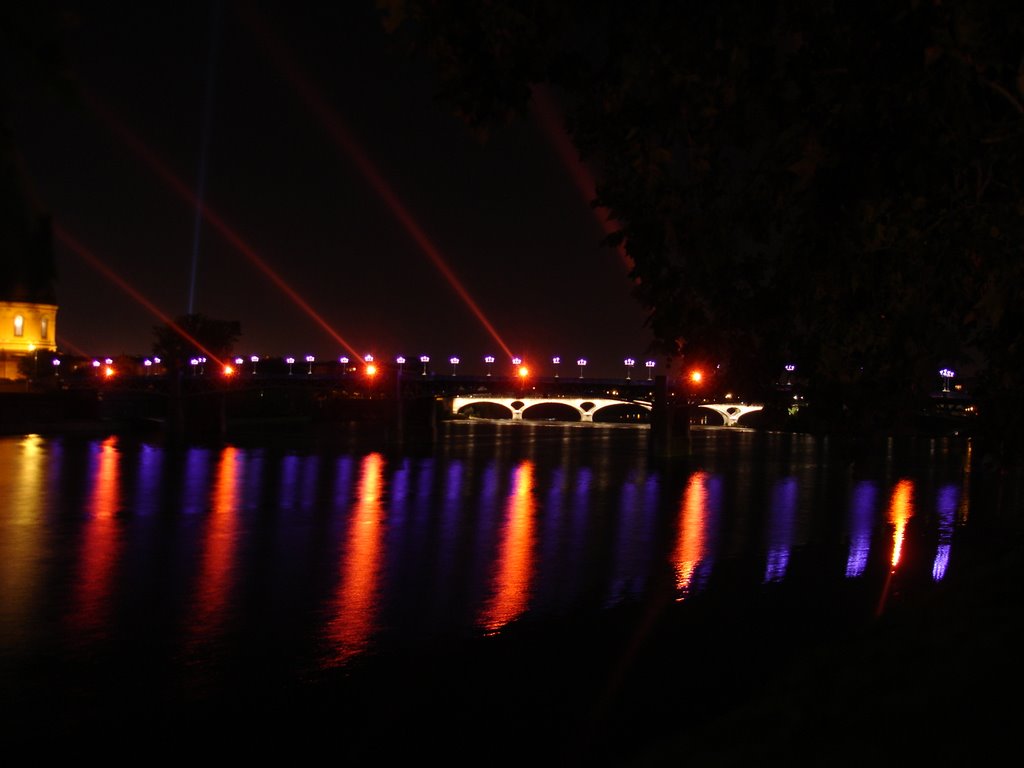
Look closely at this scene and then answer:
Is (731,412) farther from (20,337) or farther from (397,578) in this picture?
(397,578)

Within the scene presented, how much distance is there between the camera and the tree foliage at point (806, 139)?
714 cm

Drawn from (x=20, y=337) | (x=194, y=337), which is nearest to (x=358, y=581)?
(x=20, y=337)

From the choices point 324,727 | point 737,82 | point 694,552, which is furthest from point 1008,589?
point 694,552

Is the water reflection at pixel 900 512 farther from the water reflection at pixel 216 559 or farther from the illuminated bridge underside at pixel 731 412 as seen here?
the illuminated bridge underside at pixel 731 412

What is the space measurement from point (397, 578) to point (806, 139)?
533 inches

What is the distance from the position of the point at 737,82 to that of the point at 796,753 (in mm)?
4546

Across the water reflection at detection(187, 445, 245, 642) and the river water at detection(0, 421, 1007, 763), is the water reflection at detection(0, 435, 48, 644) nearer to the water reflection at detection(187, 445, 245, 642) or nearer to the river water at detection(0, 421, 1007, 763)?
the river water at detection(0, 421, 1007, 763)

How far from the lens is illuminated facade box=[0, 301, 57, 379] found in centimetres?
9831

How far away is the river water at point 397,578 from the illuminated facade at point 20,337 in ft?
188

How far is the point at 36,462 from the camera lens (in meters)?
46.8

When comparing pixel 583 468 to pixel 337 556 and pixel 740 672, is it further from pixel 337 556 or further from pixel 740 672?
pixel 740 672

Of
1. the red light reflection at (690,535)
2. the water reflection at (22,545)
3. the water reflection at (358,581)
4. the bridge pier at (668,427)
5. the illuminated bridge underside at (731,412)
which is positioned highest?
the illuminated bridge underside at (731,412)

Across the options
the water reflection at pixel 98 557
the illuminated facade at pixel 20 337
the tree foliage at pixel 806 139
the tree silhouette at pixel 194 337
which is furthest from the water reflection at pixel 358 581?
the tree silhouette at pixel 194 337

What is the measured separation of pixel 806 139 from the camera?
739cm
